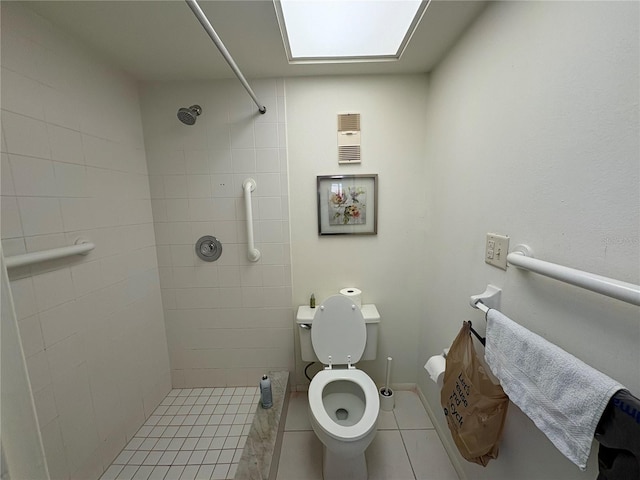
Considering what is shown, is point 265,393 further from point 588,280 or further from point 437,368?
point 588,280

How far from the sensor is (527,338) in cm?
69

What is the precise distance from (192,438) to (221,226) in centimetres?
126

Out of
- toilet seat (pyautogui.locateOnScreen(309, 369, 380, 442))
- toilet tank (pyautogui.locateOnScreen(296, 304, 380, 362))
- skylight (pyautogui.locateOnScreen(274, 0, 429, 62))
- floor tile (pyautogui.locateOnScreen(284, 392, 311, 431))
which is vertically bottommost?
floor tile (pyautogui.locateOnScreen(284, 392, 311, 431))

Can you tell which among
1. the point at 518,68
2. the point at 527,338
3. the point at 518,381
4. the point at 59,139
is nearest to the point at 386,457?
the point at 518,381

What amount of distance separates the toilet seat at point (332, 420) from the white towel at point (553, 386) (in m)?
0.62

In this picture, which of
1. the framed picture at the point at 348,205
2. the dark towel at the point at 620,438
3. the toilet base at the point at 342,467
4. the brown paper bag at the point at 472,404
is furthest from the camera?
the framed picture at the point at 348,205

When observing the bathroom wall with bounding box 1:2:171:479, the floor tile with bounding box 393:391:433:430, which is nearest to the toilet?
the floor tile with bounding box 393:391:433:430

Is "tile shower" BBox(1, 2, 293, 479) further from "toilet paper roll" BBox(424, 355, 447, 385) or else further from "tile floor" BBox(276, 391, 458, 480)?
"toilet paper roll" BBox(424, 355, 447, 385)

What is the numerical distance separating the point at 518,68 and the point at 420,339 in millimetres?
1558

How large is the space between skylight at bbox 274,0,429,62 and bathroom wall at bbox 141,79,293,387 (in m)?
0.31

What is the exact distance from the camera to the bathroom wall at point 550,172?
21.2 inches

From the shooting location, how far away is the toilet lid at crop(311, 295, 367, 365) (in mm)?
1506

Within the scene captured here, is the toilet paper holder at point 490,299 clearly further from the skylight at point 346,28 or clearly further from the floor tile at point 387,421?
the skylight at point 346,28

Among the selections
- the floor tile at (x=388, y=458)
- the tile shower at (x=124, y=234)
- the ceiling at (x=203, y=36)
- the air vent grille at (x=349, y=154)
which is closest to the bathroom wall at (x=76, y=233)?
the tile shower at (x=124, y=234)
